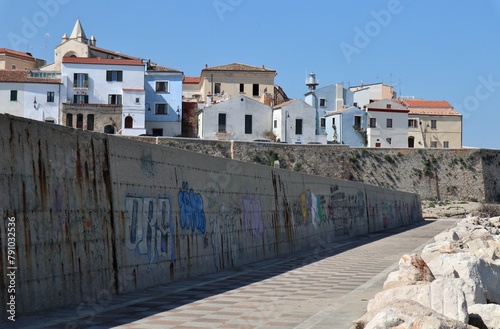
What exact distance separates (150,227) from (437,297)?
698 cm

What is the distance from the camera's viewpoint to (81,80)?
79.2 metres

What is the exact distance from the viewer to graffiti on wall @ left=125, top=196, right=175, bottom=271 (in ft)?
46.9

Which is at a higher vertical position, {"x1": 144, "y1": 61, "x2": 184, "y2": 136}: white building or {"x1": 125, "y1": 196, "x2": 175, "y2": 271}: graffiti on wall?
{"x1": 144, "y1": 61, "x2": 184, "y2": 136}: white building

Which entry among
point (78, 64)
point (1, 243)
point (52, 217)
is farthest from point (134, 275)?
point (78, 64)

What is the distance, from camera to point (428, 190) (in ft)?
274

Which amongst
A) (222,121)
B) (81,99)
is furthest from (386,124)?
(81,99)

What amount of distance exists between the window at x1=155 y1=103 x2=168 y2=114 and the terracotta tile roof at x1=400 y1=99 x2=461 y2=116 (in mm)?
36640

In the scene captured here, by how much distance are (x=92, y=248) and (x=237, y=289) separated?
3218mm

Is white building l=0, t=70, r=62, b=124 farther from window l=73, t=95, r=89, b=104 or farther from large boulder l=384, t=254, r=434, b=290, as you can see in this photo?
large boulder l=384, t=254, r=434, b=290

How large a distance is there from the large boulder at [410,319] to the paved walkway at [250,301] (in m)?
1.84

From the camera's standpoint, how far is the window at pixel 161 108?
82.7m

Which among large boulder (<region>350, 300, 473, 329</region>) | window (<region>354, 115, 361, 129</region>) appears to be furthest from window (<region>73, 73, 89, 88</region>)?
large boulder (<region>350, 300, 473, 329</region>)

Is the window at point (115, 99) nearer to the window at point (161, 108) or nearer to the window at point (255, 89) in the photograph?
the window at point (161, 108)

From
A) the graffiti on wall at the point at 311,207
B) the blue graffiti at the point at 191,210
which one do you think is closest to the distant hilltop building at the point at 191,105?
the graffiti on wall at the point at 311,207
